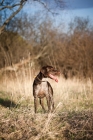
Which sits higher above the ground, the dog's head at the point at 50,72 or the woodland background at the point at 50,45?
the woodland background at the point at 50,45

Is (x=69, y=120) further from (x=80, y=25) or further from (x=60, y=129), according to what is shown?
(x=80, y=25)

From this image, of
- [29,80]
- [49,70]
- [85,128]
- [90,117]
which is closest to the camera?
[85,128]

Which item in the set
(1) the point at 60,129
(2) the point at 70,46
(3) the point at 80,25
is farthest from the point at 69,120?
(3) the point at 80,25

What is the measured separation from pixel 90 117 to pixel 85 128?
0.31 meters

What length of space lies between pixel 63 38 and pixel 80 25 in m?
1.97

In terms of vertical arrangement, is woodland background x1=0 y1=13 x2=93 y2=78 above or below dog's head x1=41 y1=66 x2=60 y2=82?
above

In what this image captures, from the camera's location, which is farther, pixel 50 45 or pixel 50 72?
pixel 50 45

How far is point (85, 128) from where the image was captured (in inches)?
132

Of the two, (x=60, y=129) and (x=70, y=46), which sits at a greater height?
(x=70, y=46)

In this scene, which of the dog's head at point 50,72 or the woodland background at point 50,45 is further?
the woodland background at point 50,45

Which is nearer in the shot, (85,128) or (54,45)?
(85,128)

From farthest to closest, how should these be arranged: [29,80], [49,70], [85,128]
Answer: [29,80], [49,70], [85,128]

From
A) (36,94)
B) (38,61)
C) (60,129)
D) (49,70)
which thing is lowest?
(60,129)

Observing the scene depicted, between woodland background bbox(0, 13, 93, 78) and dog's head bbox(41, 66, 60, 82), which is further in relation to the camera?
woodland background bbox(0, 13, 93, 78)
